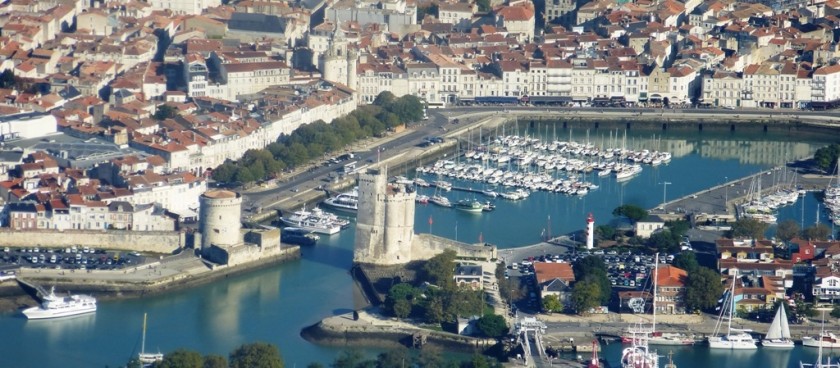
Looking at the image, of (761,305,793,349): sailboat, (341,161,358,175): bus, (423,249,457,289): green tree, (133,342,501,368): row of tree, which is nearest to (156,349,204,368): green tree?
(133,342,501,368): row of tree

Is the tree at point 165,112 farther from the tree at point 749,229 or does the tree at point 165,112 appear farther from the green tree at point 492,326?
the green tree at point 492,326

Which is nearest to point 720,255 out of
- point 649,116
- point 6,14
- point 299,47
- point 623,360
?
point 623,360

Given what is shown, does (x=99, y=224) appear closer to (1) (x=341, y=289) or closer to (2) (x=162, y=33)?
(1) (x=341, y=289)

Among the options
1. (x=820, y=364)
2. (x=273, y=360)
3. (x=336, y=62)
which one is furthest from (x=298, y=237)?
(x=336, y=62)

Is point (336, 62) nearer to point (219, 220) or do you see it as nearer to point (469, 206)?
point (469, 206)

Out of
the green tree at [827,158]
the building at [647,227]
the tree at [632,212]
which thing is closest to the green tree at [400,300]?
the building at [647,227]

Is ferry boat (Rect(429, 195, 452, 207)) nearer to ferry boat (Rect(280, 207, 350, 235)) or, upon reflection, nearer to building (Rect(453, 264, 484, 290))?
ferry boat (Rect(280, 207, 350, 235))
